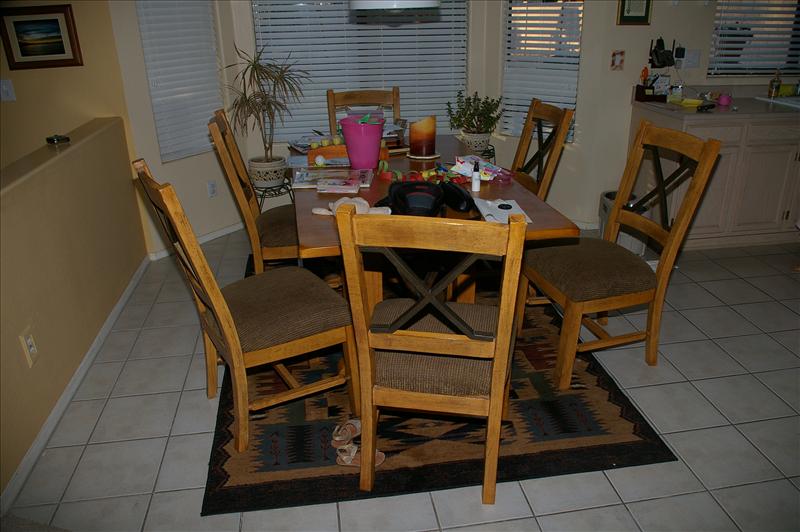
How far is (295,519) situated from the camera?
1.90m

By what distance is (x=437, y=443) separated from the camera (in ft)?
7.25

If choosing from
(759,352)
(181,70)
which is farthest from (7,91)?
(759,352)

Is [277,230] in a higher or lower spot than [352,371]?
higher

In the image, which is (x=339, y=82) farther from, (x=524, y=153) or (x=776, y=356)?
(x=776, y=356)

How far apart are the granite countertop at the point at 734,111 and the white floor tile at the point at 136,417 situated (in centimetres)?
327

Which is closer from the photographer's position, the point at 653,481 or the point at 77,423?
the point at 653,481

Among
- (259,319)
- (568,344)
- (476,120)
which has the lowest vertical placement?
(568,344)

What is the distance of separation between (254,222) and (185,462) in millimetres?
1155

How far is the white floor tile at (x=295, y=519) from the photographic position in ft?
6.13

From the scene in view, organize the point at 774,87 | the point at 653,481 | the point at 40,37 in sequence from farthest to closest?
the point at 774,87
the point at 40,37
the point at 653,481

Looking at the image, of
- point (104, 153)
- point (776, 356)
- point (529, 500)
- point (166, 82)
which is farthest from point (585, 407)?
point (166, 82)

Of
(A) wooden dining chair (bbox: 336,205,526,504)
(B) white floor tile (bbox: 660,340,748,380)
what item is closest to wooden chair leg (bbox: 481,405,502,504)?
(A) wooden dining chair (bbox: 336,205,526,504)

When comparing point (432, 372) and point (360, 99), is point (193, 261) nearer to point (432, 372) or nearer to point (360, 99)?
point (432, 372)

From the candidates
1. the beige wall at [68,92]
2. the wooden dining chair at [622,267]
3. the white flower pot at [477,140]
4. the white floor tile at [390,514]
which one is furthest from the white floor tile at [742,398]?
the beige wall at [68,92]
